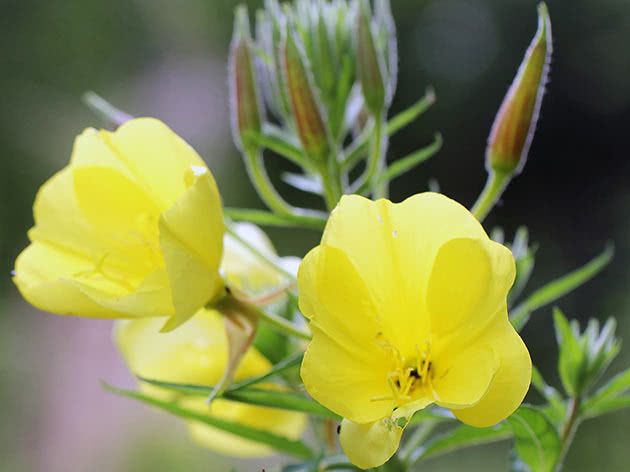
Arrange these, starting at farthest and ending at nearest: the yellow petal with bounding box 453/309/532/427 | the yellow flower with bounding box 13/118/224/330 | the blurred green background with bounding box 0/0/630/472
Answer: the blurred green background with bounding box 0/0/630/472
the yellow flower with bounding box 13/118/224/330
the yellow petal with bounding box 453/309/532/427

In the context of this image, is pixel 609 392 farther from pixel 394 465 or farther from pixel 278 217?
pixel 278 217

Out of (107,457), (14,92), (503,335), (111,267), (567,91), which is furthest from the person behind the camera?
(14,92)

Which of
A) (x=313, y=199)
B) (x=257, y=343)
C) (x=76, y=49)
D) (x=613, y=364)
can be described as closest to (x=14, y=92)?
(x=76, y=49)

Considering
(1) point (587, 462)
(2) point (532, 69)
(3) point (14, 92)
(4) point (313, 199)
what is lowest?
(1) point (587, 462)

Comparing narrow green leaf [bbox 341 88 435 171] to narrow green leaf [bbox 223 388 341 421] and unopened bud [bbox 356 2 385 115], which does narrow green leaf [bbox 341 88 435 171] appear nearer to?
unopened bud [bbox 356 2 385 115]

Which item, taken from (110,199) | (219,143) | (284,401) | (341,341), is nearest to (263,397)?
(284,401)

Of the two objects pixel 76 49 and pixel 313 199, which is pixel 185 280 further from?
pixel 76 49

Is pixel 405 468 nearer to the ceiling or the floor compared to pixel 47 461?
nearer to the ceiling

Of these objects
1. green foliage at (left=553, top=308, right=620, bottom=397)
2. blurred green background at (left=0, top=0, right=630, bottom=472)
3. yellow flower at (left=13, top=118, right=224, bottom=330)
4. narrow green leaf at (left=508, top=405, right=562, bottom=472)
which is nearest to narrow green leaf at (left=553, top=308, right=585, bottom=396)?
green foliage at (left=553, top=308, right=620, bottom=397)
